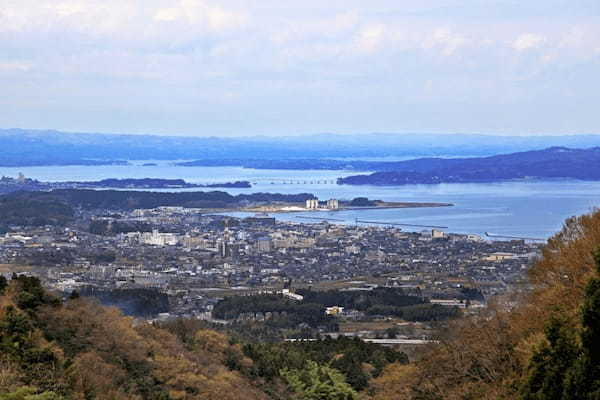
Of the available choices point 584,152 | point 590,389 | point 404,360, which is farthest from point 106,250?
point 584,152

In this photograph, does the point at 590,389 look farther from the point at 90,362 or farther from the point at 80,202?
the point at 80,202

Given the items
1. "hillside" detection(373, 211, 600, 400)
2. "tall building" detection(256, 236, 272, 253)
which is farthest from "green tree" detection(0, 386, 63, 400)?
"tall building" detection(256, 236, 272, 253)

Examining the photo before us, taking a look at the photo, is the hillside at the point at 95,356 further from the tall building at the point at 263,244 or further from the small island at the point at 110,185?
the small island at the point at 110,185

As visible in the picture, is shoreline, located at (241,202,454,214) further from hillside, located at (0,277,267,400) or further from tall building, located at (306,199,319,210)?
hillside, located at (0,277,267,400)

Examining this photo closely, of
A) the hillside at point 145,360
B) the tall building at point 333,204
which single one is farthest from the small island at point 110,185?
the hillside at point 145,360

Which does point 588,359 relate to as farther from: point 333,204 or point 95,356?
point 333,204
